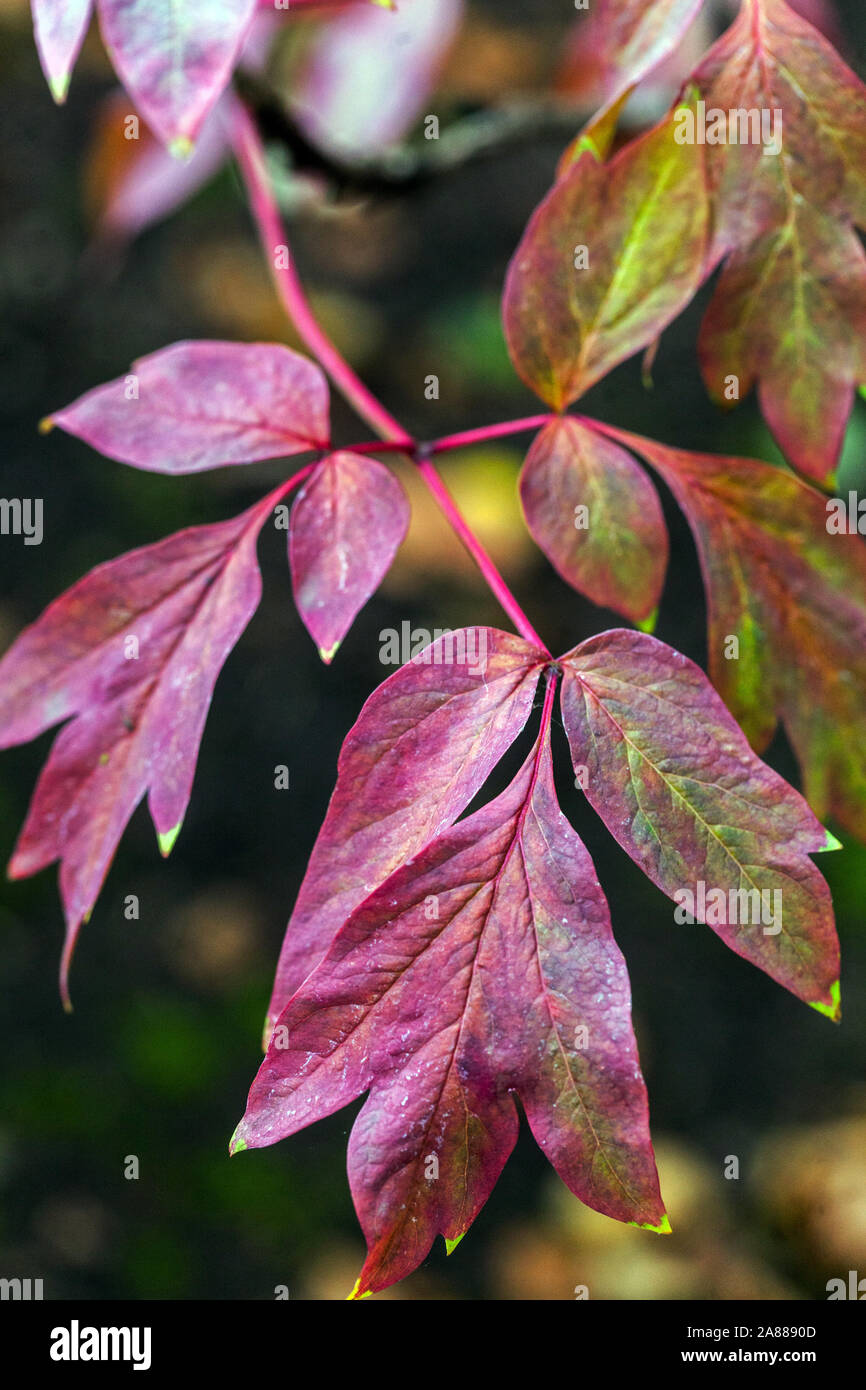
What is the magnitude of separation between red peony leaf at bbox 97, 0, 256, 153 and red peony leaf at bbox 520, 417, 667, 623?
0.16m

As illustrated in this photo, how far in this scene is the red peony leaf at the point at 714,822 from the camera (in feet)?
1.09

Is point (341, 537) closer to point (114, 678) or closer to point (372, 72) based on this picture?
point (114, 678)

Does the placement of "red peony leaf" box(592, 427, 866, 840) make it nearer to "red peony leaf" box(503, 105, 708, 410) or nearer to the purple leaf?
"red peony leaf" box(503, 105, 708, 410)

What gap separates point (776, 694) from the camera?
43cm

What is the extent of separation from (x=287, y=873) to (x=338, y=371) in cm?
81

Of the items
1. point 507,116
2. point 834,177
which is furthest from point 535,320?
point 507,116

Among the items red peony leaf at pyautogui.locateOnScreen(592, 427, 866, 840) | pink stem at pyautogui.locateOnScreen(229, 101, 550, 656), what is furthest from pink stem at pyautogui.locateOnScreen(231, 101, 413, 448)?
red peony leaf at pyautogui.locateOnScreen(592, 427, 866, 840)

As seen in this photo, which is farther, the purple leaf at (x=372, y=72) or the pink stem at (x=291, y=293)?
the purple leaf at (x=372, y=72)

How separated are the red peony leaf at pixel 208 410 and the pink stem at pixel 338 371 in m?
0.04

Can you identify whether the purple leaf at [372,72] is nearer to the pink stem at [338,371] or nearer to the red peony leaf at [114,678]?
the pink stem at [338,371]

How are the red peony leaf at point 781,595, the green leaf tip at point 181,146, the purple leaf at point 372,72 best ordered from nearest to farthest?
1. the green leaf tip at point 181,146
2. the red peony leaf at point 781,595
3. the purple leaf at point 372,72

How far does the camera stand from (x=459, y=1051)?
333mm

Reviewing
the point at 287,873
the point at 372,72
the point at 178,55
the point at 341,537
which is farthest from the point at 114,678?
the point at 287,873

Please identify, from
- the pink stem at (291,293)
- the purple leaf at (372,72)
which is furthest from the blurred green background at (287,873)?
the pink stem at (291,293)
